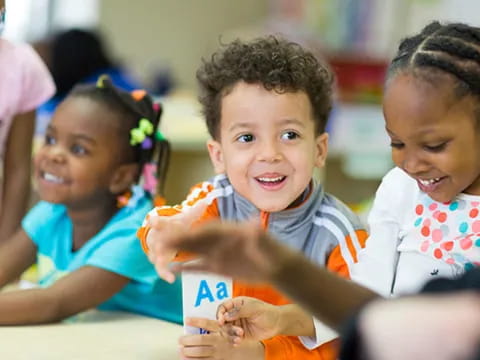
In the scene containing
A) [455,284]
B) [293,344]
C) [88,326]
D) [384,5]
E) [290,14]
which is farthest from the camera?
[290,14]

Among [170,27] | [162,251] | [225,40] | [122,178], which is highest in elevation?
[162,251]

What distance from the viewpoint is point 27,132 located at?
1.90m

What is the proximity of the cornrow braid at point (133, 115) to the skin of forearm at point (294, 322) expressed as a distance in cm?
57

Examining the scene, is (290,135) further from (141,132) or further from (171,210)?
(141,132)

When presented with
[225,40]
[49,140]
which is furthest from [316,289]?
[225,40]

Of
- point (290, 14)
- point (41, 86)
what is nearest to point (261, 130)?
point (41, 86)

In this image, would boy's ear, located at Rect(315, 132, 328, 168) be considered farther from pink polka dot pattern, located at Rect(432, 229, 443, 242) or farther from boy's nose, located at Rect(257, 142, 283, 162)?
pink polka dot pattern, located at Rect(432, 229, 443, 242)

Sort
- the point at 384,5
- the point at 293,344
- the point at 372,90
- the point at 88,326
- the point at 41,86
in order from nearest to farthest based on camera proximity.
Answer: the point at 293,344 < the point at 88,326 < the point at 41,86 < the point at 372,90 < the point at 384,5

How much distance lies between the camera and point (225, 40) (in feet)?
15.6

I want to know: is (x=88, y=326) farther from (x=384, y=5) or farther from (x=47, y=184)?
(x=384, y=5)

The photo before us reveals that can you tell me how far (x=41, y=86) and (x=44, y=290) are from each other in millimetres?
562

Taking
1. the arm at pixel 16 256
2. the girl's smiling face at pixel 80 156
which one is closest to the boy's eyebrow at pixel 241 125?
the girl's smiling face at pixel 80 156

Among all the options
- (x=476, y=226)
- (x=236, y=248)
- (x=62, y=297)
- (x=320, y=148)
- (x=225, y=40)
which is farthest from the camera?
(x=225, y=40)

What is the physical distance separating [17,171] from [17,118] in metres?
0.13
